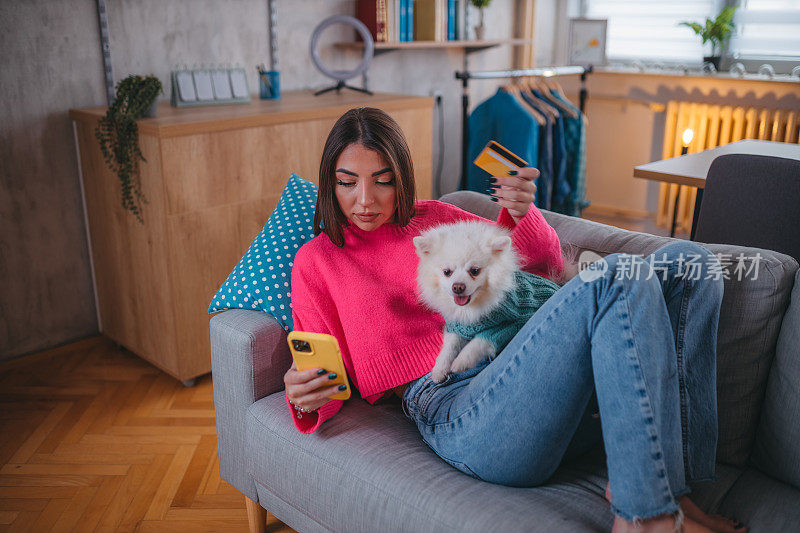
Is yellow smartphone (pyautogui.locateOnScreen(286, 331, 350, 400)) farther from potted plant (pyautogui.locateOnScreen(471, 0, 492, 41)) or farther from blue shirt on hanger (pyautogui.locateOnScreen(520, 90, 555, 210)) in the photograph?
potted plant (pyautogui.locateOnScreen(471, 0, 492, 41))

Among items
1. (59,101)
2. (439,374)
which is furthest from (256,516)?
(59,101)

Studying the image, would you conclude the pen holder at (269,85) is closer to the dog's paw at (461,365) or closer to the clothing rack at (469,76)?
the clothing rack at (469,76)

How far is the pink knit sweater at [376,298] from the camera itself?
4.76ft

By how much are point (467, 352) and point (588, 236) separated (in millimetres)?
592

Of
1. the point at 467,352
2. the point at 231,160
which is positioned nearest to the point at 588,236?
the point at 467,352

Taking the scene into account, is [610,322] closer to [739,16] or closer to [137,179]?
[137,179]

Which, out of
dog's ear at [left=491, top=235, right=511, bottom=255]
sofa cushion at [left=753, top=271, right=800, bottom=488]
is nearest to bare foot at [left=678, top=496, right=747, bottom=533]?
sofa cushion at [left=753, top=271, right=800, bottom=488]

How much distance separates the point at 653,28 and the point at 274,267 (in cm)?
386

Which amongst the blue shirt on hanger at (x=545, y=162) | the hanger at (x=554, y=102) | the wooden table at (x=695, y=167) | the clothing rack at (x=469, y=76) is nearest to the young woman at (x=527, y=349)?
the wooden table at (x=695, y=167)

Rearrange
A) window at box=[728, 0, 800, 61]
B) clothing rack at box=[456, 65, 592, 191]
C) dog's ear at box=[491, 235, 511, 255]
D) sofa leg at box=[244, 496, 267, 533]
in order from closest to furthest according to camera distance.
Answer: dog's ear at box=[491, 235, 511, 255] < sofa leg at box=[244, 496, 267, 533] < clothing rack at box=[456, 65, 592, 191] < window at box=[728, 0, 800, 61]

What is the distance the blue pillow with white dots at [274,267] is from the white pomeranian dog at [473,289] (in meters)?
0.41

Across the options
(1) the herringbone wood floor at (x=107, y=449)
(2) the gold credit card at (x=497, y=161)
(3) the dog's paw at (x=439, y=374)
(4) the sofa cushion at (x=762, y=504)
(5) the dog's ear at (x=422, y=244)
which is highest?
(2) the gold credit card at (x=497, y=161)

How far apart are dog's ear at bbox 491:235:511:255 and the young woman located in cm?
17

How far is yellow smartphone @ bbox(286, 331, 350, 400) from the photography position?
1175 mm
